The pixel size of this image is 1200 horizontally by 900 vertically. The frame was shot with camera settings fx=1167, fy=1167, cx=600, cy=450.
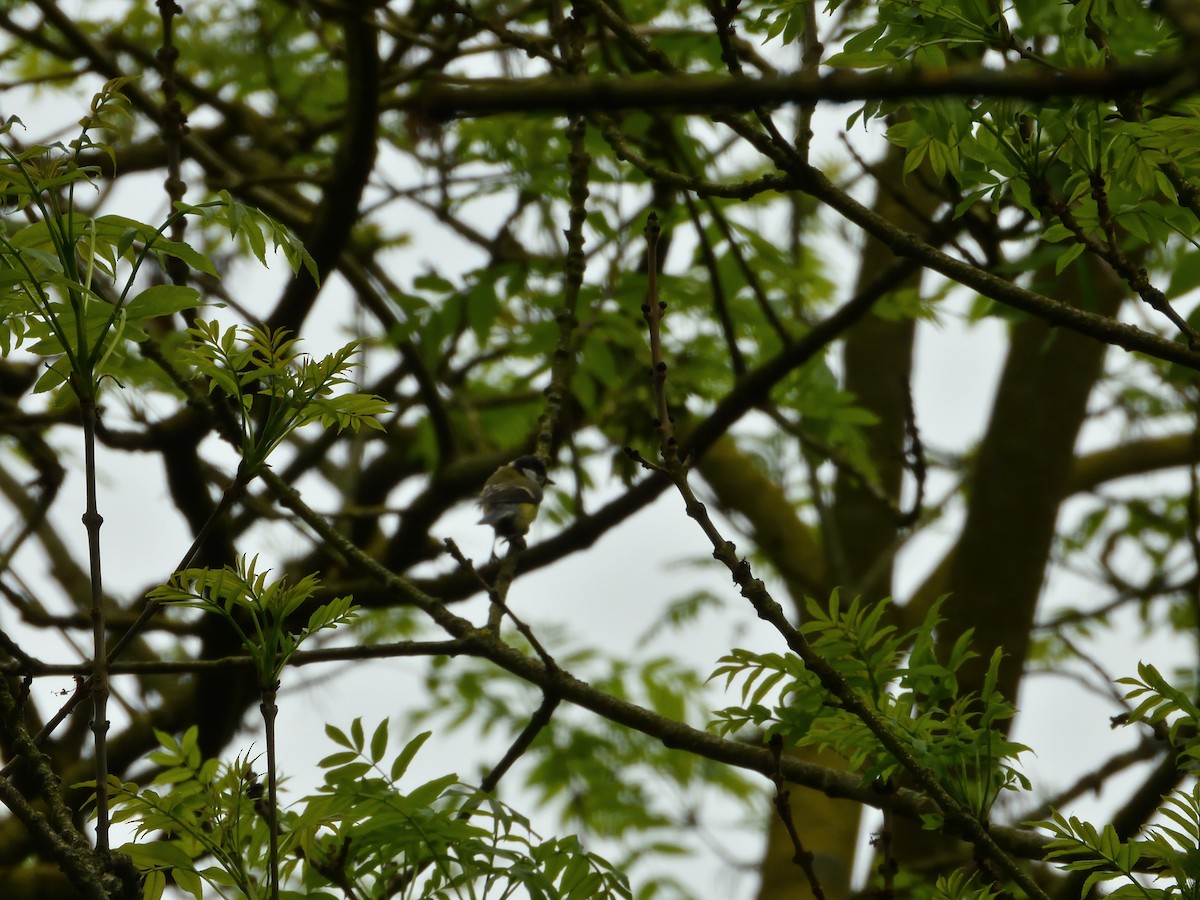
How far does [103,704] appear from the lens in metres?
1.61

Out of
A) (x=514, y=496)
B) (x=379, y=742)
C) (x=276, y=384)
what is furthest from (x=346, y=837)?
(x=514, y=496)

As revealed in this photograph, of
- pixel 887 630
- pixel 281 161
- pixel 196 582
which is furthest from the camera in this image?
pixel 281 161

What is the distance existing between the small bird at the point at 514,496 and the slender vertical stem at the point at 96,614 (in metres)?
1.67

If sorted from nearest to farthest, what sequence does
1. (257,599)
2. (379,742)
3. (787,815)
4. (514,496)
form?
1. (257,599)
2. (787,815)
3. (379,742)
4. (514,496)

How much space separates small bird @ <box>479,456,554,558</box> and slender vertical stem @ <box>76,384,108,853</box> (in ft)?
5.47

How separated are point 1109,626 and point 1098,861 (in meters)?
5.76

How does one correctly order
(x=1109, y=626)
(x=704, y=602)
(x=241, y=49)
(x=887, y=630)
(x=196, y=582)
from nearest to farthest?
(x=196, y=582)
(x=887, y=630)
(x=241, y=49)
(x=1109, y=626)
(x=704, y=602)

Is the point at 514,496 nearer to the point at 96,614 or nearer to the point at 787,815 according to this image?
the point at 787,815

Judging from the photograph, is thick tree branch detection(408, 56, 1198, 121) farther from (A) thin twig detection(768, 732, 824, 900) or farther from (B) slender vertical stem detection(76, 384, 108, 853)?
(A) thin twig detection(768, 732, 824, 900)

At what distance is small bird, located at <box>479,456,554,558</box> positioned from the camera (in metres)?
3.48

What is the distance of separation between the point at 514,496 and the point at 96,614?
7.38ft

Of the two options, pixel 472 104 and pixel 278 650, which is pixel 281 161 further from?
pixel 472 104

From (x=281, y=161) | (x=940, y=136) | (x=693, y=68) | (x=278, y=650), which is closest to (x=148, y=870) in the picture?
(x=278, y=650)

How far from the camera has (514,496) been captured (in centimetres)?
383
